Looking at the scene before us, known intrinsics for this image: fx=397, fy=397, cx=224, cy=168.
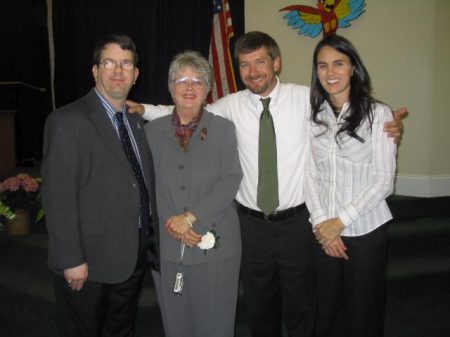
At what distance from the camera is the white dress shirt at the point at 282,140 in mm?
2025

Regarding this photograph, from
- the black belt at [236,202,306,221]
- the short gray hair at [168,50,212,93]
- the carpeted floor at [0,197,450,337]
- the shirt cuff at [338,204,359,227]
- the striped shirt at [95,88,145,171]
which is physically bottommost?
the carpeted floor at [0,197,450,337]

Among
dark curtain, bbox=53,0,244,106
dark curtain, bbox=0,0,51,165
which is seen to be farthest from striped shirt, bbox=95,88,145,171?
dark curtain, bbox=0,0,51,165

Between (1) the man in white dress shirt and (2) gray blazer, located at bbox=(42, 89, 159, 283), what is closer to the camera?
(2) gray blazer, located at bbox=(42, 89, 159, 283)

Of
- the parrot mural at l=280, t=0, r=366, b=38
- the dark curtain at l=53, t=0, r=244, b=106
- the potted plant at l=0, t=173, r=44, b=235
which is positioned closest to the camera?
the potted plant at l=0, t=173, r=44, b=235

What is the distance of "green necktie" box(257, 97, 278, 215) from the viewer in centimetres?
200

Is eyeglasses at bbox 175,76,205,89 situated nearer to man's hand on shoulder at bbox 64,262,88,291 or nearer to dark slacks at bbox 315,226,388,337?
man's hand on shoulder at bbox 64,262,88,291

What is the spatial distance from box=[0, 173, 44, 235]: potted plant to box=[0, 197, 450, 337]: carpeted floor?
0.51ft

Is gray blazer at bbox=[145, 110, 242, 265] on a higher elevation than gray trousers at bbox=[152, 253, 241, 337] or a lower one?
higher

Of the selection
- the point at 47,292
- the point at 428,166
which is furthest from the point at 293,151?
the point at 428,166

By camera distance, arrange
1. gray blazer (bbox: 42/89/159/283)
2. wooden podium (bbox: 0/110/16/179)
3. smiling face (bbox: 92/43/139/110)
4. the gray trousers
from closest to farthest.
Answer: gray blazer (bbox: 42/89/159/283), smiling face (bbox: 92/43/139/110), the gray trousers, wooden podium (bbox: 0/110/16/179)

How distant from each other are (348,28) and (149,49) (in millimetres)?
2720

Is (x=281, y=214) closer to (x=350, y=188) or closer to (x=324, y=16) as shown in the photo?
(x=350, y=188)

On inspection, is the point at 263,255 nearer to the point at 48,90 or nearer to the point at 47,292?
the point at 47,292

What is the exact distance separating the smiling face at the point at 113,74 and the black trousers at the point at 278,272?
2.96 ft
